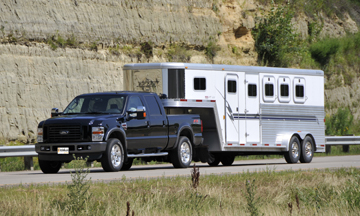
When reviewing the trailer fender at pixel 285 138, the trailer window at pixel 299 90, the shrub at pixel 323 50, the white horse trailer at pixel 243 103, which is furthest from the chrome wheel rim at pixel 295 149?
the shrub at pixel 323 50

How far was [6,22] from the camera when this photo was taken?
28.6m

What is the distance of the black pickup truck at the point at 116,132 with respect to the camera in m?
16.8

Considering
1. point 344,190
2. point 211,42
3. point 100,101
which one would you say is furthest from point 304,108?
point 211,42

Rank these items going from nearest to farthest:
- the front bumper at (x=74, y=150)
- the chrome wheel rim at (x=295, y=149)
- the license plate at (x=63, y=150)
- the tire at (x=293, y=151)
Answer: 1. the front bumper at (x=74, y=150)
2. the license plate at (x=63, y=150)
3. the tire at (x=293, y=151)
4. the chrome wheel rim at (x=295, y=149)

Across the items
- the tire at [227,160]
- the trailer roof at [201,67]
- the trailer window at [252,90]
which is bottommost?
the tire at [227,160]

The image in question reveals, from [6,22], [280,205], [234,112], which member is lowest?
[280,205]

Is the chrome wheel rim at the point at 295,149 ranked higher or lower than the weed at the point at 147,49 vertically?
lower

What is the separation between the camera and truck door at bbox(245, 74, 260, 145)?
2200 centimetres

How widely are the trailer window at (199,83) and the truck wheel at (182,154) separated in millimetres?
1763

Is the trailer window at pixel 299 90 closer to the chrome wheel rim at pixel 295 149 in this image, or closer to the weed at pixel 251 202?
the chrome wheel rim at pixel 295 149

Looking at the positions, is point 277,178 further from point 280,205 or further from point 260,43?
point 260,43

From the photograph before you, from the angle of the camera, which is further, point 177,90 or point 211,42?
point 211,42

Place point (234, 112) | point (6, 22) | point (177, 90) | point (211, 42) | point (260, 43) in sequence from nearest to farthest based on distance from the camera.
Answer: point (177, 90), point (234, 112), point (6, 22), point (211, 42), point (260, 43)

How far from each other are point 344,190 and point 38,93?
19205 millimetres
